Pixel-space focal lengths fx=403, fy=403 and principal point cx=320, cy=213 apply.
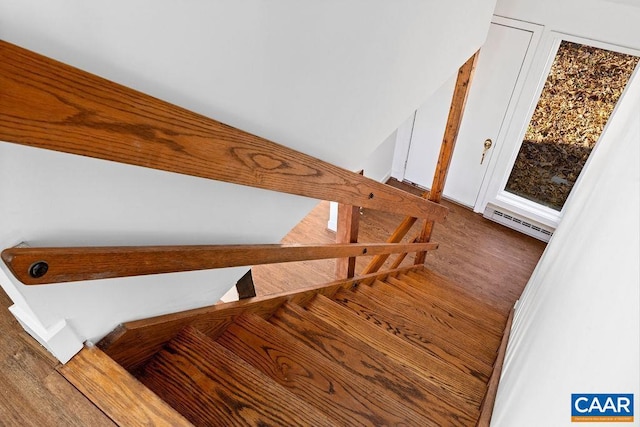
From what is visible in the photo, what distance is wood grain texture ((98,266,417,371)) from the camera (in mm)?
907

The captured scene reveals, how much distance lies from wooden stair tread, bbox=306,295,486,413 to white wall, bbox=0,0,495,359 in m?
0.65

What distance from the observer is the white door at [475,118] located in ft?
11.6

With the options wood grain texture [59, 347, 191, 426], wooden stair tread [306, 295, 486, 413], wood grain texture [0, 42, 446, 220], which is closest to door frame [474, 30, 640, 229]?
wooden stair tread [306, 295, 486, 413]

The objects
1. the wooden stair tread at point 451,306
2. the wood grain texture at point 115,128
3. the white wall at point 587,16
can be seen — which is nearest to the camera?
the wood grain texture at point 115,128

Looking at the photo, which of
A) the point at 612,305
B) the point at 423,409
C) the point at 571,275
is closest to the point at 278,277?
the point at 423,409

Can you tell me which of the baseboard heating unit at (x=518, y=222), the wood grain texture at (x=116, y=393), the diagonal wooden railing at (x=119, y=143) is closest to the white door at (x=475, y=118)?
the baseboard heating unit at (x=518, y=222)

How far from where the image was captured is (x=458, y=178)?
4.46 meters

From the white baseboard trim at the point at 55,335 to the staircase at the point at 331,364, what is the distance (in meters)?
0.08

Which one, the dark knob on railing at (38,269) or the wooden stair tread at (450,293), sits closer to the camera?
the dark knob on railing at (38,269)

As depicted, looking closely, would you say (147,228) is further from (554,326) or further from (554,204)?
(554,204)

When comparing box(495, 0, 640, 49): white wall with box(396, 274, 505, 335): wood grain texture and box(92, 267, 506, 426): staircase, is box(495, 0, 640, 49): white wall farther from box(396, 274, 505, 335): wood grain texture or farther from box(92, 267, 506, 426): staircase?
box(92, 267, 506, 426): staircase

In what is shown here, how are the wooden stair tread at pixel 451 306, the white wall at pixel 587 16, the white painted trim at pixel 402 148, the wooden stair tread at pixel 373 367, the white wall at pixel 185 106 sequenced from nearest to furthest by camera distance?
1. the white wall at pixel 185 106
2. the wooden stair tread at pixel 373 367
3. the wooden stair tread at pixel 451 306
4. the white wall at pixel 587 16
5. the white painted trim at pixel 402 148

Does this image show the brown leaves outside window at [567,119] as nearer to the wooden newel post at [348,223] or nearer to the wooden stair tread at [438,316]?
the wooden stair tread at [438,316]

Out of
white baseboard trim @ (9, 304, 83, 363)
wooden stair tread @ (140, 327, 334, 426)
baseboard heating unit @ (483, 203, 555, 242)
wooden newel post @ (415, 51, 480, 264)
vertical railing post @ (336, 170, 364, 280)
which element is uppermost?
wooden newel post @ (415, 51, 480, 264)
